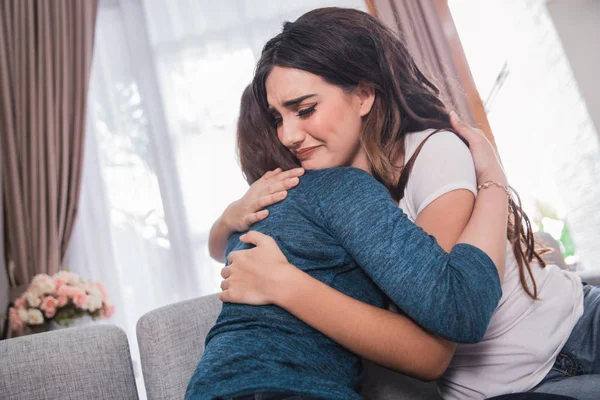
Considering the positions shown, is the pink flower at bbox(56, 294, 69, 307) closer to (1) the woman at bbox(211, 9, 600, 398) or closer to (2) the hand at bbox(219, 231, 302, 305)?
(1) the woman at bbox(211, 9, 600, 398)

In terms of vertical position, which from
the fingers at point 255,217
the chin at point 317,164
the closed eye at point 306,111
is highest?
the closed eye at point 306,111

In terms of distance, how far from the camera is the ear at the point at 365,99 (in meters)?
1.27

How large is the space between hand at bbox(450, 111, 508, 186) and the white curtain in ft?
7.99

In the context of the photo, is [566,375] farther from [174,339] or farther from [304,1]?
[304,1]

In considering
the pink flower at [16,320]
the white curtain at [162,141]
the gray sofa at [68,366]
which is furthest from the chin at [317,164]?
the white curtain at [162,141]

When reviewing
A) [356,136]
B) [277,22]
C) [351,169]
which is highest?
[277,22]

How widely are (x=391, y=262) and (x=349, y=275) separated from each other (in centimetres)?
16

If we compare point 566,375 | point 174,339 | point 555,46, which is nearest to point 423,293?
point 566,375

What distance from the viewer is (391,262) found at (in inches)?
30.8

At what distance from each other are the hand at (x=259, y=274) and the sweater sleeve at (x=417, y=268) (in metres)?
0.10

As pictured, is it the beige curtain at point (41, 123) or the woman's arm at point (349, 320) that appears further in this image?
the beige curtain at point (41, 123)

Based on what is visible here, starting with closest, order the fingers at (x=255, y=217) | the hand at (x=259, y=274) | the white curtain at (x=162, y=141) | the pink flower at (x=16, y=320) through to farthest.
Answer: the hand at (x=259, y=274) → the fingers at (x=255, y=217) → the pink flower at (x=16, y=320) → the white curtain at (x=162, y=141)

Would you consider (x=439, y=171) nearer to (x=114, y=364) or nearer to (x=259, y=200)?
(x=259, y=200)

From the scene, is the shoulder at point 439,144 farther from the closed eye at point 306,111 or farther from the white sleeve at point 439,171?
the closed eye at point 306,111
